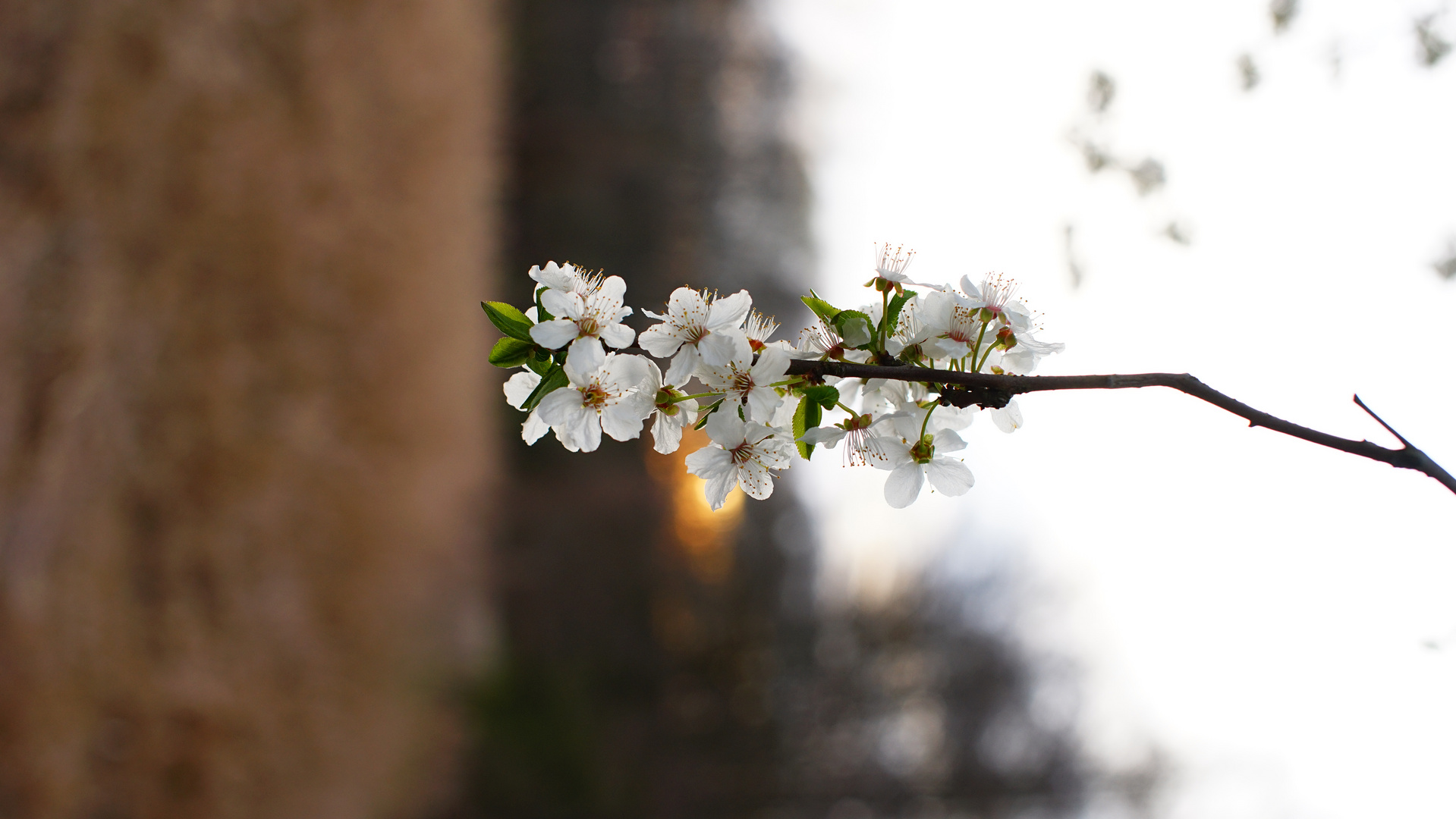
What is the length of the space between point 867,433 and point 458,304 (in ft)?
15.7

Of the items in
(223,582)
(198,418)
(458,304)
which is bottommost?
(223,582)

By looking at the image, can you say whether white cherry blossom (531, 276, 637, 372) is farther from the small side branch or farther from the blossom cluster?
the small side branch

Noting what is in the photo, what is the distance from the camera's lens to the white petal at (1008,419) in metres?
0.63

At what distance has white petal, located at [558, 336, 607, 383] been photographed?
1.77ft

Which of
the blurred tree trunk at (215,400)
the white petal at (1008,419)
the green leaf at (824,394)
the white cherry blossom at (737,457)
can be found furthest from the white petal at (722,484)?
the blurred tree trunk at (215,400)

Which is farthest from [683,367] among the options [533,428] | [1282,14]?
[1282,14]

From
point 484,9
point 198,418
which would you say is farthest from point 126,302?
point 484,9

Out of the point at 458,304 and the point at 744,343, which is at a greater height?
the point at 458,304

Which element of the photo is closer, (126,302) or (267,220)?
(126,302)

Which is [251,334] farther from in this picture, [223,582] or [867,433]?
Answer: [867,433]

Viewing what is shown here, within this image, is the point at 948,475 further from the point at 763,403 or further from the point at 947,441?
the point at 763,403

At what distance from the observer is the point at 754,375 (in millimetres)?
552

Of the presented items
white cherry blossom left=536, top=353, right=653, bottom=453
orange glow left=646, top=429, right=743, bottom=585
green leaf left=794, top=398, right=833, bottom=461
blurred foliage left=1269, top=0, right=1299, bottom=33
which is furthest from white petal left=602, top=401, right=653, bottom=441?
orange glow left=646, top=429, right=743, bottom=585

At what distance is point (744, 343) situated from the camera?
544mm
